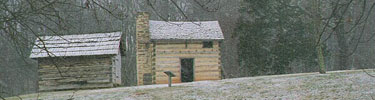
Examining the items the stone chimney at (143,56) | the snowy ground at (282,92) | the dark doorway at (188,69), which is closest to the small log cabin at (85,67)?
the stone chimney at (143,56)

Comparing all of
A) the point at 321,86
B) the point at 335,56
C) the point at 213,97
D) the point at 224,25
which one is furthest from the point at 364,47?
the point at 213,97

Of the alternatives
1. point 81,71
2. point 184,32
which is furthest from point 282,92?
point 81,71

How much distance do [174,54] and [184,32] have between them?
6.43ft

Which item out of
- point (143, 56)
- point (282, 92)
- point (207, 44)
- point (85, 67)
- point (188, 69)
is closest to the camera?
point (282, 92)

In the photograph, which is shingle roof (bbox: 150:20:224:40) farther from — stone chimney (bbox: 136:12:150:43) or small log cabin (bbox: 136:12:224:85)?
stone chimney (bbox: 136:12:150:43)

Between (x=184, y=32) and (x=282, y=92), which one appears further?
(x=184, y=32)

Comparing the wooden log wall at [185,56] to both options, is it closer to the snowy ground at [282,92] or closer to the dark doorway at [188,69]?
the dark doorway at [188,69]

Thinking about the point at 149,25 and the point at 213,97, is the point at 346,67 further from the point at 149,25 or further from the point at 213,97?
the point at 213,97

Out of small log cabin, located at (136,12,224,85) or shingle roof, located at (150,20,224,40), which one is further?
shingle roof, located at (150,20,224,40)

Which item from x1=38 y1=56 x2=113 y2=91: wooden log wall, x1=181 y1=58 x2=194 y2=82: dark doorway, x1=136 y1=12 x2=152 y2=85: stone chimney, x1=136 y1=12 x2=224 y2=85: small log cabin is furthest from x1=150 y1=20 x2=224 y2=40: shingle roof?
x1=38 y1=56 x2=113 y2=91: wooden log wall

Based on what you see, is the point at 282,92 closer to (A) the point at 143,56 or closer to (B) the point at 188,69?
→ (B) the point at 188,69

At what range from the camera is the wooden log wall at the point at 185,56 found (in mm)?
25031

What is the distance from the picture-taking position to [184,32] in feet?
87.4

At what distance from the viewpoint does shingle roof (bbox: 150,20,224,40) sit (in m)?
25.6
